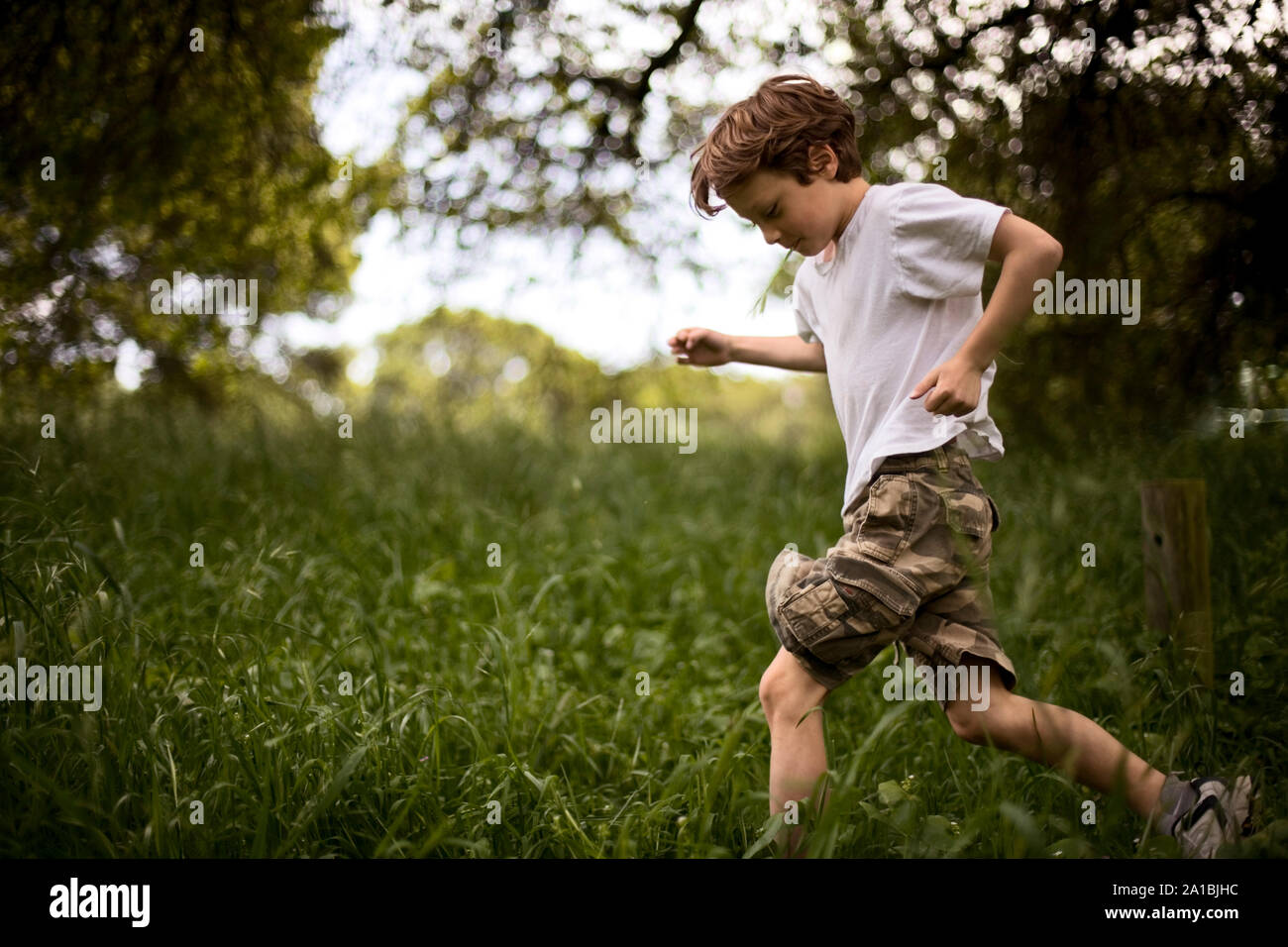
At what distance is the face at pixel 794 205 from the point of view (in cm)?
189

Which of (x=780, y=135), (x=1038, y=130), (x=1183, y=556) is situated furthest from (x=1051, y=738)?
(x=1038, y=130)

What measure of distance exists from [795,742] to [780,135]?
1341 millimetres

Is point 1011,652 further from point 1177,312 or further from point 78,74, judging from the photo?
point 78,74

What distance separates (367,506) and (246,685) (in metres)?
2.26

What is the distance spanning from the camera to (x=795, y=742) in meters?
1.81

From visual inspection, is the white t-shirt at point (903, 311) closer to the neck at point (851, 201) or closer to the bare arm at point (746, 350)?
the neck at point (851, 201)

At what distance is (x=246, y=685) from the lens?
6.96ft

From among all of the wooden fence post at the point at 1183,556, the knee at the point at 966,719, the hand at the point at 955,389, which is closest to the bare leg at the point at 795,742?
the knee at the point at 966,719

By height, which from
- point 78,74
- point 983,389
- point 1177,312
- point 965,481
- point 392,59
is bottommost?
point 965,481

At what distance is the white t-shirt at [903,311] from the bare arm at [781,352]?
0.85 ft

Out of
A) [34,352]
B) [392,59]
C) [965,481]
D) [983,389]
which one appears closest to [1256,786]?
[965,481]

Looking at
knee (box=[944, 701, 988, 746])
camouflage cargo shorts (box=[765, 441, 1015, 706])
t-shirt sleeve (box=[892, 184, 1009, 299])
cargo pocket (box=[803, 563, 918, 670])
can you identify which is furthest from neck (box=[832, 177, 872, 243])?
knee (box=[944, 701, 988, 746])

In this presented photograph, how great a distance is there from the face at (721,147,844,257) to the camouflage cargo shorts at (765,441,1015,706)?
0.55 metres
